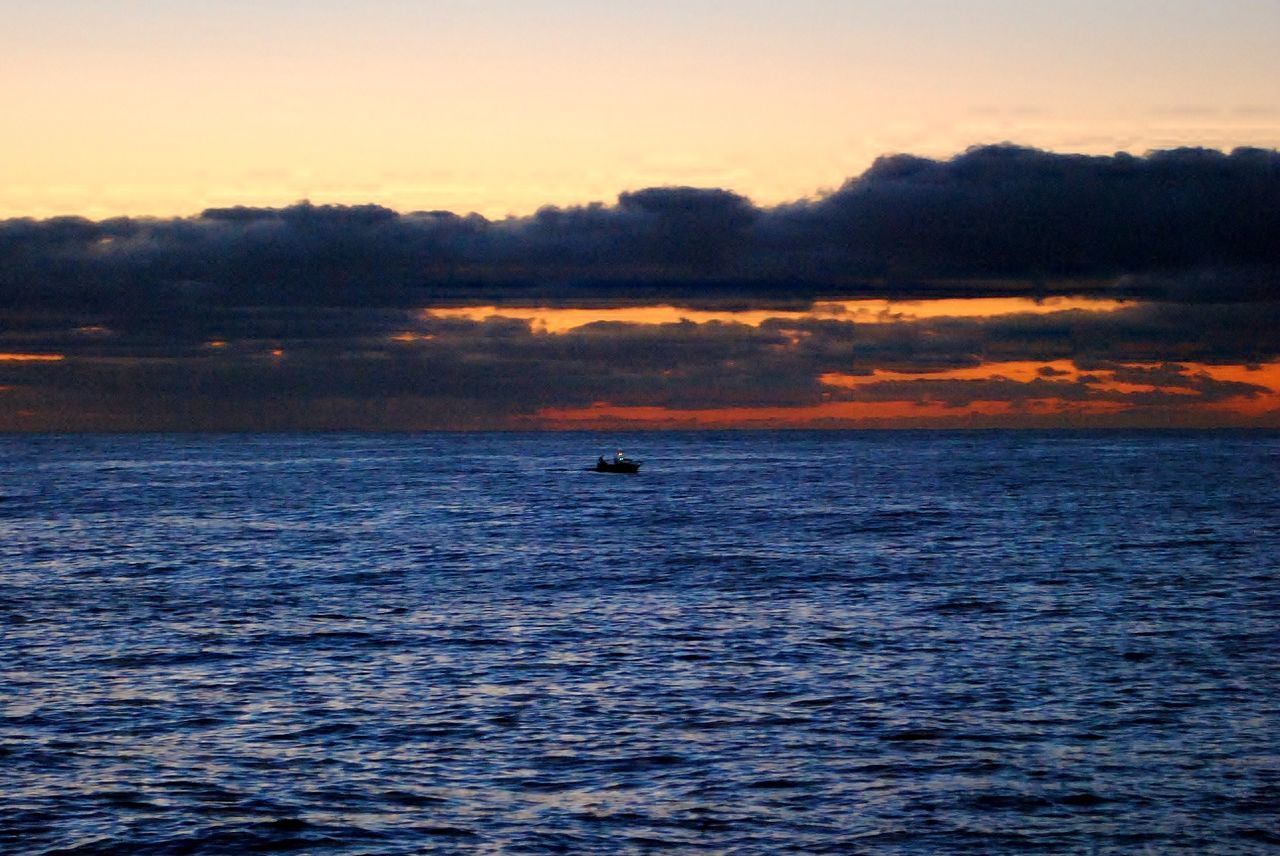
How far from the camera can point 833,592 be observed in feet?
193

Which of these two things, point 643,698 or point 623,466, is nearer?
point 643,698

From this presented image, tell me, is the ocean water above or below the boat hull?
above

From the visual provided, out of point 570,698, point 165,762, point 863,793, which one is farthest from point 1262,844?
point 165,762

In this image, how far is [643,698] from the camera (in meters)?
36.2

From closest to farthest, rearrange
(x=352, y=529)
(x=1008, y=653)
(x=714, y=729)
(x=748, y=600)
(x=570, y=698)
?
(x=714, y=729)
(x=570, y=698)
(x=1008, y=653)
(x=748, y=600)
(x=352, y=529)

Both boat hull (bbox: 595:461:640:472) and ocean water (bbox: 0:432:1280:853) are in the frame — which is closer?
ocean water (bbox: 0:432:1280:853)

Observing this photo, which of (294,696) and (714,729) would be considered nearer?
(714,729)

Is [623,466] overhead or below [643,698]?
below

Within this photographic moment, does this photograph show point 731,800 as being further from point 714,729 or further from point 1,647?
point 1,647

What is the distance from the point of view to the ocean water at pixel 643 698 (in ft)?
84.4

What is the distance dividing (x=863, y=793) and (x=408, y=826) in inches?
356

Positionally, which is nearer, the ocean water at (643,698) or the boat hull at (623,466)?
the ocean water at (643,698)

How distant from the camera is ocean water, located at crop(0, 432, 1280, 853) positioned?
25719 mm

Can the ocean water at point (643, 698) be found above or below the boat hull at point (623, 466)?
above
